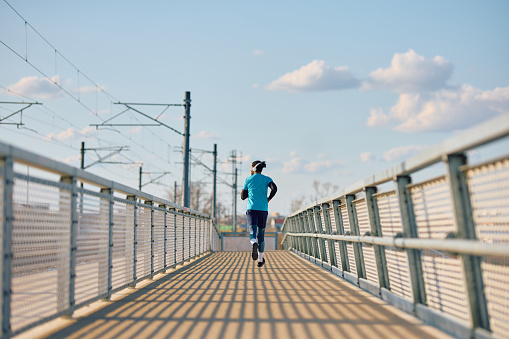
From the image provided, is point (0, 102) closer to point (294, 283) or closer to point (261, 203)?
point (261, 203)

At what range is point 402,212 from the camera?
5605 mm

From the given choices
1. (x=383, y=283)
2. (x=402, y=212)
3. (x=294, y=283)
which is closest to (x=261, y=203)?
(x=294, y=283)

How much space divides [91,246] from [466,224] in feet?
13.0

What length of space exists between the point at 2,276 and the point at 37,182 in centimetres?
91

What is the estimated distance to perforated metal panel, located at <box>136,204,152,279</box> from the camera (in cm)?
893

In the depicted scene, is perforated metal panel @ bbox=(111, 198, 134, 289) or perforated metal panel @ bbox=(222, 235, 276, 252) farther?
perforated metal panel @ bbox=(222, 235, 276, 252)

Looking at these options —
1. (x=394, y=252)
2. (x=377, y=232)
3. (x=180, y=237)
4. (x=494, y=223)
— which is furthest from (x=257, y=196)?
(x=494, y=223)

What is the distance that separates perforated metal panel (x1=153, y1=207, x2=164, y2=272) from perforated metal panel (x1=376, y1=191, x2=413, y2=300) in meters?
4.51

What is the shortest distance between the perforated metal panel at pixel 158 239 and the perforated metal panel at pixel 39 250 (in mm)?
4439

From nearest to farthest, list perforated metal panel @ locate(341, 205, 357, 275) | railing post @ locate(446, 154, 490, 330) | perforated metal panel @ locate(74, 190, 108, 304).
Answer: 1. railing post @ locate(446, 154, 490, 330)
2. perforated metal panel @ locate(74, 190, 108, 304)
3. perforated metal panel @ locate(341, 205, 357, 275)

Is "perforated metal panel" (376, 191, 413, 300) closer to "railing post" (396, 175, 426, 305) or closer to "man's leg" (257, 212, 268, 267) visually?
"railing post" (396, 175, 426, 305)

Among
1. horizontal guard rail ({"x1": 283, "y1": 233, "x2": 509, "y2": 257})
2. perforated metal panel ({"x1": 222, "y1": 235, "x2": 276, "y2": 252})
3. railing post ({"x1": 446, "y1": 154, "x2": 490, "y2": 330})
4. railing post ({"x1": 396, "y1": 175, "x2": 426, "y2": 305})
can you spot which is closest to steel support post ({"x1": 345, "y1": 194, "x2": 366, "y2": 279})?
horizontal guard rail ({"x1": 283, "y1": 233, "x2": 509, "y2": 257})

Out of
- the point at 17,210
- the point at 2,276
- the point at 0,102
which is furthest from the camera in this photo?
the point at 0,102

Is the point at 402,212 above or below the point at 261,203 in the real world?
below
